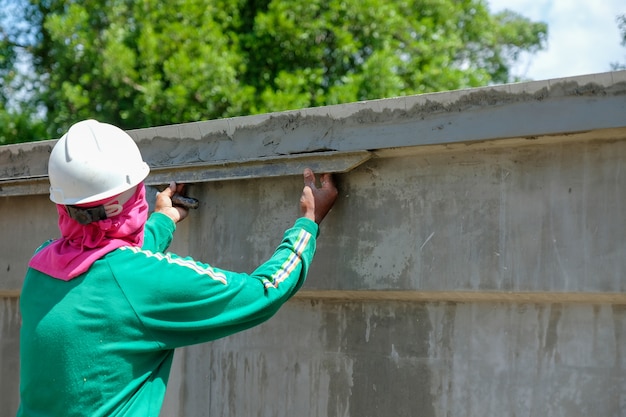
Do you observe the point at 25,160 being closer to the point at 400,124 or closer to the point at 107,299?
the point at 107,299

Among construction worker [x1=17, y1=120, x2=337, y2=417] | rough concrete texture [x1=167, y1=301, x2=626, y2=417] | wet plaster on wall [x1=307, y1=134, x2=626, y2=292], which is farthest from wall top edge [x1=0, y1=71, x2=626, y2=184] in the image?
construction worker [x1=17, y1=120, x2=337, y2=417]

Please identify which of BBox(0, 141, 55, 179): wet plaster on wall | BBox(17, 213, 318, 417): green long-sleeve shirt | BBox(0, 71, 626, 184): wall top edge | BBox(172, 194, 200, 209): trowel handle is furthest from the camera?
BBox(0, 141, 55, 179): wet plaster on wall

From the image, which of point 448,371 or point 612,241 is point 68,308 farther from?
point 612,241

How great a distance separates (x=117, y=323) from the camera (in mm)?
2914

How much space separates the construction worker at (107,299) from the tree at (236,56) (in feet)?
27.8

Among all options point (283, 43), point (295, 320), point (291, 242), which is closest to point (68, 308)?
point (291, 242)

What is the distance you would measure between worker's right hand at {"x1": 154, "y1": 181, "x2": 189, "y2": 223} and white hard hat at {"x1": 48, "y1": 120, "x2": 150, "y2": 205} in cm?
99

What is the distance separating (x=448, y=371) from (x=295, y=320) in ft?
2.75

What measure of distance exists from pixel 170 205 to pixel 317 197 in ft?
2.88

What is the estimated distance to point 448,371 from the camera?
346 cm

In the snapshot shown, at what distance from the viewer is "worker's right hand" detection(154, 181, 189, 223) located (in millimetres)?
4082

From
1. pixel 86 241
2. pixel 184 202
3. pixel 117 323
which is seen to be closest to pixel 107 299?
pixel 117 323

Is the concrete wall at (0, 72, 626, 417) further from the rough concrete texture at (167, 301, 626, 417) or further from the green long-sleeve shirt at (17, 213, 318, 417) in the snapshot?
the green long-sleeve shirt at (17, 213, 318, 417)

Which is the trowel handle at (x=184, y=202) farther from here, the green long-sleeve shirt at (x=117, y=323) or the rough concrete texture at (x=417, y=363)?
the green long-sleeve shirt at (x=117, y=323)
